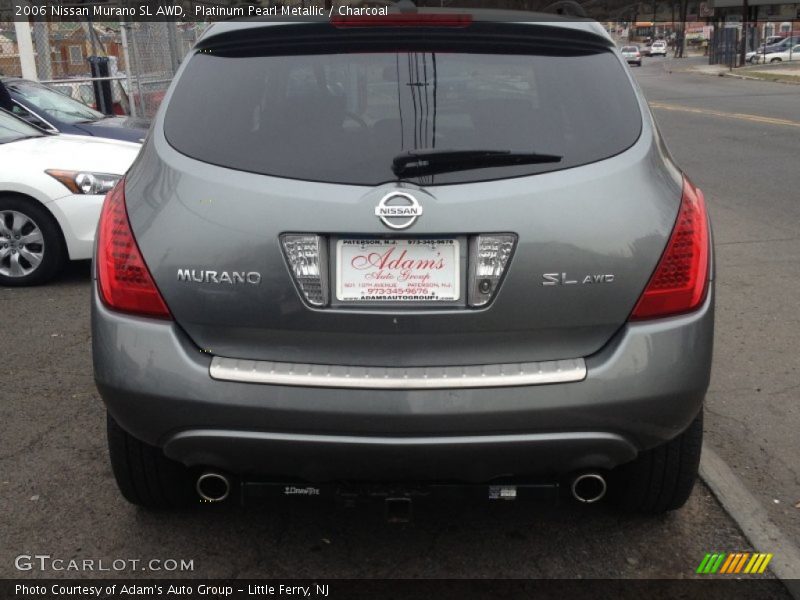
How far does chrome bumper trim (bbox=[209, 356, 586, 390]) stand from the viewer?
2541mm

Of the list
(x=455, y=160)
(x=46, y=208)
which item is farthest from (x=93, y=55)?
(x=455, y=160)

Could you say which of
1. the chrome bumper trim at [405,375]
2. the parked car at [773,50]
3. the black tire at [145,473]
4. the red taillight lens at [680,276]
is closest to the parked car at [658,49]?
the parked car at [773,50]

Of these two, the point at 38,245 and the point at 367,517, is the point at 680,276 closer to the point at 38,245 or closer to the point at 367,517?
the point at 367,517

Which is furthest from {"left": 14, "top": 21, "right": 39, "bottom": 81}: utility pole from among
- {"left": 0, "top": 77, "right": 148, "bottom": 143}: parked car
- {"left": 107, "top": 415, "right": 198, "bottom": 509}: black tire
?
{"left": 107, "top": 415, "right": 198, "bottom": 509}: black tire

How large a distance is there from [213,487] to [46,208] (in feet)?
14.9

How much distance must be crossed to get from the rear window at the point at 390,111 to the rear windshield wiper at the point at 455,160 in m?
0.03

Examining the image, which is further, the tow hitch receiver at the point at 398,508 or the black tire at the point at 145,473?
the black tire at the point at 145,473

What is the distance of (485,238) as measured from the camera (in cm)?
254

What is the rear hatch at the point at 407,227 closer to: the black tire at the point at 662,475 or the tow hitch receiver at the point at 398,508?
the tow hitch receiver at the point at 398,508

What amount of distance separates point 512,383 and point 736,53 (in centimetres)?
5913

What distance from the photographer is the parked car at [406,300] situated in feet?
8.36

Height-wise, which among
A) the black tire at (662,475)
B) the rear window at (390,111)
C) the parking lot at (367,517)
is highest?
the rear window at (390,111)

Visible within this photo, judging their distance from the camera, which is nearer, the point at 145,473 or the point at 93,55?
the point at 145,473

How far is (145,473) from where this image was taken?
310 centimetres
